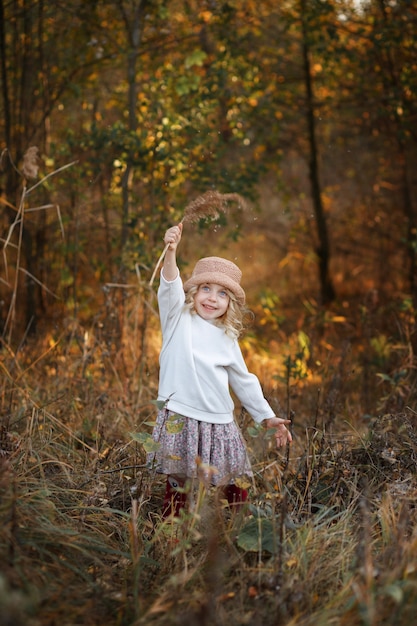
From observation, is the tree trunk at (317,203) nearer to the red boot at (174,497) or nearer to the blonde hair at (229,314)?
the blonde hair at (229,314)

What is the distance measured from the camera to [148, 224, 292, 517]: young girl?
9.19 feet

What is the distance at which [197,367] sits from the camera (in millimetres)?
2826

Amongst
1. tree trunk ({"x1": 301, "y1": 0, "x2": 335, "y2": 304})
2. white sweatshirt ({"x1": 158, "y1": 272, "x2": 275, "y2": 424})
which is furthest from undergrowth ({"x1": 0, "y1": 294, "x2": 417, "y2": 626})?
tree trunk ({"x1": 301, "y1": 0, "x2": 335, "y2": 304})

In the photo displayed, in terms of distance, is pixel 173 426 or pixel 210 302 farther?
pixel 210 302

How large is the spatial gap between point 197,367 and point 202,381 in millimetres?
60

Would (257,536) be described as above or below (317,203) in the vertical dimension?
below

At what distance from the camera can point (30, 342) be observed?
482cm

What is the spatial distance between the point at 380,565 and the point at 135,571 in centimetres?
80

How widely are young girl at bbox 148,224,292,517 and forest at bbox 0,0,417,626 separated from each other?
0.12 metres

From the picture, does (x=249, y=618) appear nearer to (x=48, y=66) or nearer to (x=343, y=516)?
(x=343, y=516)

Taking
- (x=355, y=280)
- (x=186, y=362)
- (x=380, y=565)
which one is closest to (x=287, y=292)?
(x=355, y=280)

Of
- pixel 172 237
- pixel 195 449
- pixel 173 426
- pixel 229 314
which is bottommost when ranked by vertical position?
pixel 195 449

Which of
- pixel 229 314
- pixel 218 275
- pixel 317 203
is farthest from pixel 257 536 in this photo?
pixel 317 203

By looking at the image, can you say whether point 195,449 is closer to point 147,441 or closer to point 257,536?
point 147,441
